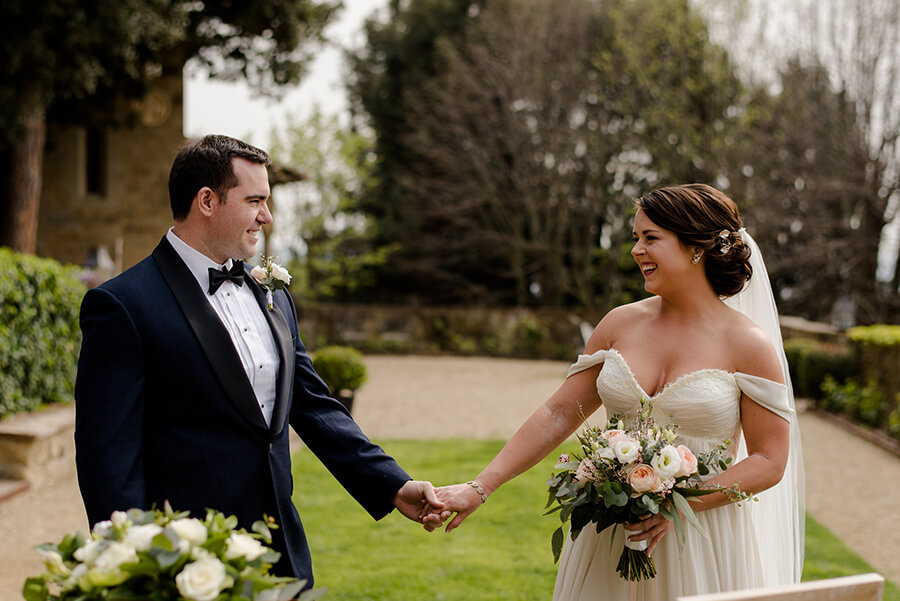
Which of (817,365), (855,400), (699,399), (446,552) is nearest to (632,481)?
(699,399)

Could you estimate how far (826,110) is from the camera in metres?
16.5

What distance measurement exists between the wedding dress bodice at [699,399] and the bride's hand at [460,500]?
0.69 metres

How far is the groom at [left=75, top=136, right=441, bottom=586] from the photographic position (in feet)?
6.98

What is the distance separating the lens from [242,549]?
5.05ft

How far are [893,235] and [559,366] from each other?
7.75 meters

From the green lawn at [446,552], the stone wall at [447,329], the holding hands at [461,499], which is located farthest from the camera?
the stone wall at [447,329]

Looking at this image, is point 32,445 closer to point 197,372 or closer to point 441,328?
point 197,372

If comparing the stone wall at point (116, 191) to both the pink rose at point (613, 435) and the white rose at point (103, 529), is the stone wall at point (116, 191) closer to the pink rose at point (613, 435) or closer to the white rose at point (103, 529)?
the pink rose at point (613, 435)

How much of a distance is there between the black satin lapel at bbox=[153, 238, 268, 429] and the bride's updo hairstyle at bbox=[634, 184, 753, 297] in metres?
1.50

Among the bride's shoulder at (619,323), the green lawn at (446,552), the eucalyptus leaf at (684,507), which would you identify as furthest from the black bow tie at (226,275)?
the green lawn at (446,552)

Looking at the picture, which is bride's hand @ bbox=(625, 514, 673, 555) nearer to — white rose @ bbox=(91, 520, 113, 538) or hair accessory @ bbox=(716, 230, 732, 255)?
hair accessory @ bbox=(716, 230, 732, 255)

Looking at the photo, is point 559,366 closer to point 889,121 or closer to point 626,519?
point 889,121

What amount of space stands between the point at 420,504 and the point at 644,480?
991 millimetres

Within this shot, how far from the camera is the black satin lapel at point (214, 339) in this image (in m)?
2.29
